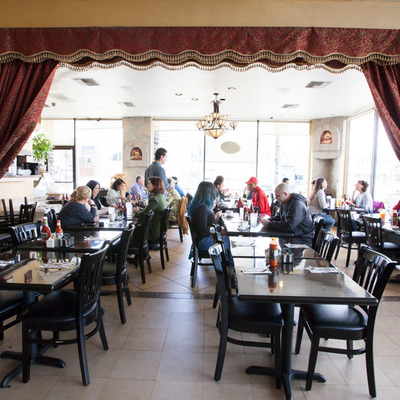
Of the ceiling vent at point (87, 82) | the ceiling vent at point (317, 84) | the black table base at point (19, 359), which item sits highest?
the ceiling vent at point (317, 84)

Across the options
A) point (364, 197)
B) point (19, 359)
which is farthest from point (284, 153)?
point (19, 359)

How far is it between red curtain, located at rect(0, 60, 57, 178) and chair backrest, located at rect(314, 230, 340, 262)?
280 cm

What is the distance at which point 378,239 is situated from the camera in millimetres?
4465

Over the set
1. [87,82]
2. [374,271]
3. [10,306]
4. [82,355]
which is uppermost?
[87,82]

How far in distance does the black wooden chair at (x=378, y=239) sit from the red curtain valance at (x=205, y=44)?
2.38m

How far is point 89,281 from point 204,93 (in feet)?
19.4

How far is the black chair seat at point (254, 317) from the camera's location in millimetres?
2166

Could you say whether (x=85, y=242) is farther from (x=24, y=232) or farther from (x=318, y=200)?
(x=318, y=200)

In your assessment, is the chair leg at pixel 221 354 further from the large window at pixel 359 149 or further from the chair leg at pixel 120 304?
the large window at pixel 359 149

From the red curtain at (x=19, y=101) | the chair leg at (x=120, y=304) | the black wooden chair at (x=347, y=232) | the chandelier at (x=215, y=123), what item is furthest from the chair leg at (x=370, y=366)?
the chandelier at (x=215, y=123)

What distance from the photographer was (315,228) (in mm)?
3852

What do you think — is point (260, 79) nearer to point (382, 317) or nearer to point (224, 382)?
point (382, 317)

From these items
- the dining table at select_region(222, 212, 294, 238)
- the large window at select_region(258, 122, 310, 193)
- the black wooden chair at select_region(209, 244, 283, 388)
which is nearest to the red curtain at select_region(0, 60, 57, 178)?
the black wooden chair at select_region(209, 244, 283, 388)

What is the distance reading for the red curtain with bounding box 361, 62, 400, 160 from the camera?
2.78 meters
